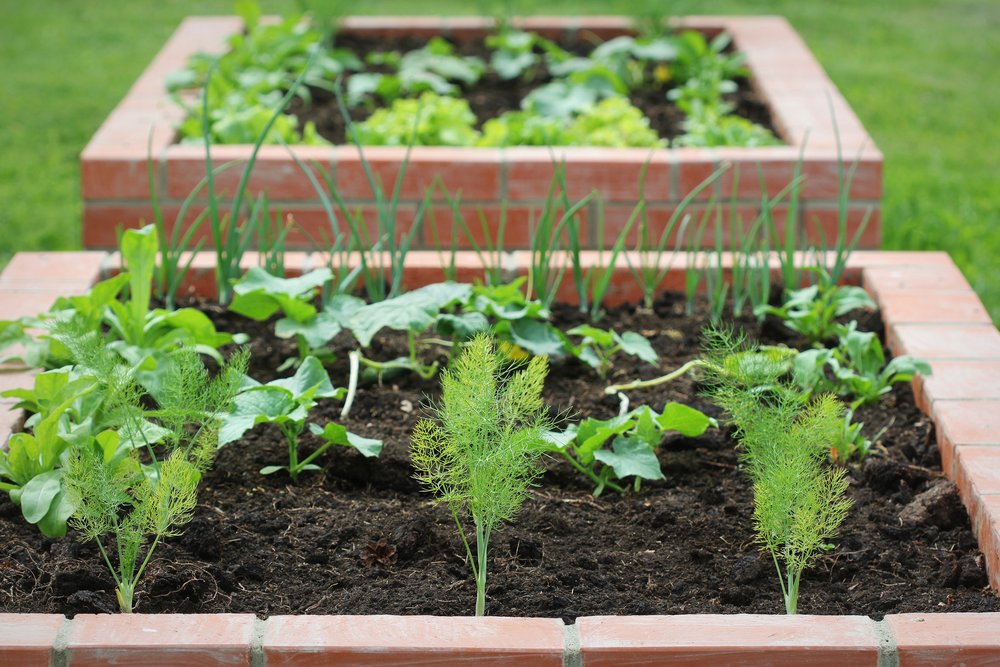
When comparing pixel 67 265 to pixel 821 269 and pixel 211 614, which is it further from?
pixel 821 269

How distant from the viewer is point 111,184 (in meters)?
3.80

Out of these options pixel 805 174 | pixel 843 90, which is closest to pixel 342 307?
pixel 805 174

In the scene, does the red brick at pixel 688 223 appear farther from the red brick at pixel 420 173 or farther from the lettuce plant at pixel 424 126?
the lettuce plant at pixel 424 126

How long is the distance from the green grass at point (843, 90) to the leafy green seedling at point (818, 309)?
1.13 meters

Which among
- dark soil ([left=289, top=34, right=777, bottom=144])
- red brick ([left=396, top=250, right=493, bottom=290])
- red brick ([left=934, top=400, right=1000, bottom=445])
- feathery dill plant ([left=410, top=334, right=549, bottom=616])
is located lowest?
dark soil ([left=289, top=34, right=777, bottom=144])

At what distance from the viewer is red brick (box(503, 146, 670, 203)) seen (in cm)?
375

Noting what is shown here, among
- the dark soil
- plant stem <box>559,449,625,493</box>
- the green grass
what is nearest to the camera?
plant stem <box>559,449,625,493</box>

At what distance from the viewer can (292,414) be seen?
7.46ft

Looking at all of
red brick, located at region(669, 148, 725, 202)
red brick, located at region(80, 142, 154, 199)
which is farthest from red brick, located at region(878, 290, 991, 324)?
red brick, located at region(80, 142, 154, 199)

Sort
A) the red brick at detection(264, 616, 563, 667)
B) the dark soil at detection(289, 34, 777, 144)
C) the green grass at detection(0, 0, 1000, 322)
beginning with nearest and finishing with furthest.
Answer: the red brick at detection(264, 616, 563, 667) → the dark soil at detection(289, 34, 777, 144) → the green grass at detection(0, 0, 1000, 322)

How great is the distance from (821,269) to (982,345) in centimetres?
41

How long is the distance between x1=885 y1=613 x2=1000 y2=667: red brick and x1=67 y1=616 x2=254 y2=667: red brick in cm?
90

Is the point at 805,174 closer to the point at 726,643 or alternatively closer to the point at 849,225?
the point at 849,225

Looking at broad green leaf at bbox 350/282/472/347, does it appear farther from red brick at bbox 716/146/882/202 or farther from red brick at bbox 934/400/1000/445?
red brick at bbox 716/146/882/202
